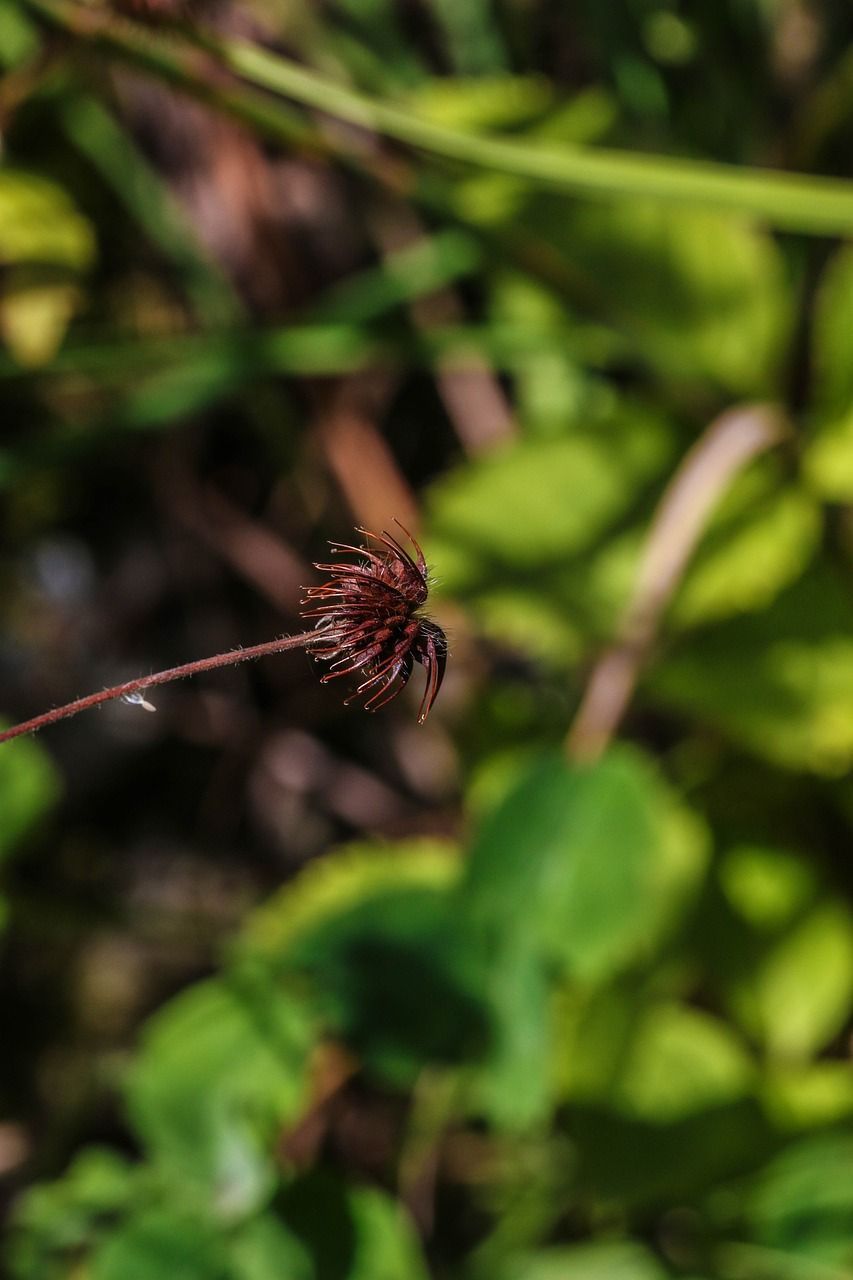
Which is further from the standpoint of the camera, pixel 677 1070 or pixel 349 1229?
pixel 677 1070

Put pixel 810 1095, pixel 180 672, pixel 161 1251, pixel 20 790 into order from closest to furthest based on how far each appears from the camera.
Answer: pixel 180 672, pixel 161 1251, pixel 20 790, pixel 810 1095

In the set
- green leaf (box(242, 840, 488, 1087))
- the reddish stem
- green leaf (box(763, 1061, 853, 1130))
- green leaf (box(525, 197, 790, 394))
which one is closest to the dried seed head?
the reddish stem

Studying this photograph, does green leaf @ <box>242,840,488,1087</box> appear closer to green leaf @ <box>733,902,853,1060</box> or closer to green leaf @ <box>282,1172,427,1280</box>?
green leaf @ <box>282,1172,427,1280</box>

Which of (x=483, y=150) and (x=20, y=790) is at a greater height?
(x=483, y=150)

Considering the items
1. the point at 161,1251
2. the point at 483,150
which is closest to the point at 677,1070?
the point at 161,1251

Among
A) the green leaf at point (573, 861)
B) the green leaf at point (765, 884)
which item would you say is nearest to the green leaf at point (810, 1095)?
the green leaf at point (765, 884)

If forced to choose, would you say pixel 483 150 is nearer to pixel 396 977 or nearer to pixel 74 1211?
pixel 396 977

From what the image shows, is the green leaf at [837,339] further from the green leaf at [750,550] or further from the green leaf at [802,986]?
the green leaf at [802,986]

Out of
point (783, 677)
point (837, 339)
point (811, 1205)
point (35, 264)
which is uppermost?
point (35, 264)
